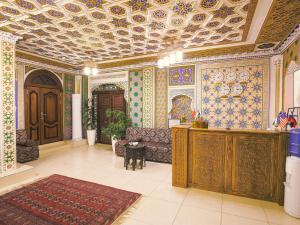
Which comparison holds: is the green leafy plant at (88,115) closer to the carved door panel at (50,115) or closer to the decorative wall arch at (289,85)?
the carved door panel at (50,115)

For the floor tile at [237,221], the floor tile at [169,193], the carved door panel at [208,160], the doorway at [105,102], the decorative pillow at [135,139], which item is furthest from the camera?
the doorway at [105,102]

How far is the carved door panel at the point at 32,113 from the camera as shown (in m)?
6.40

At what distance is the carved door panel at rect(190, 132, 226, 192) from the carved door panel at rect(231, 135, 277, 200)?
23 centimetres

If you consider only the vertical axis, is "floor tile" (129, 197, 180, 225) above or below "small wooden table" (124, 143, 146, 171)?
below

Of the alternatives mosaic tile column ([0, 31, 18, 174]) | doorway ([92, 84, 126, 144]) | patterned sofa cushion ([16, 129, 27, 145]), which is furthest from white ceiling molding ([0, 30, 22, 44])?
doorway ([92, 84, 126, 144])

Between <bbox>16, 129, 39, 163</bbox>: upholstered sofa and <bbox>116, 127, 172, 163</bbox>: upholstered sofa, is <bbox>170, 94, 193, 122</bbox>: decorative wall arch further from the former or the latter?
<bbox>16, 129, 39, 163</bbox>: upholstered sofa

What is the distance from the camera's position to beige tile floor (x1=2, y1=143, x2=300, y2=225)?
2584mm

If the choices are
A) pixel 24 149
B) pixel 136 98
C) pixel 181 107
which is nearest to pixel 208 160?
pixel 181 107

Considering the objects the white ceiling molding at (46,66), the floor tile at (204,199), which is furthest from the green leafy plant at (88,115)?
the floor tile at (204,199)

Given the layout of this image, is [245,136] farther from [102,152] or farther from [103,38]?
[102,152]

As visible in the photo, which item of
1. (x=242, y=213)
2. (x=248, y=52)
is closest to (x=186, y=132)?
(x=242, y=213)

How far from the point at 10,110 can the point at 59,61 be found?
3.02 metres

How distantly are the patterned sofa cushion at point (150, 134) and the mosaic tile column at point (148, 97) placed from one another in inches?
16.6

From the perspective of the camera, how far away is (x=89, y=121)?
26.5 ft
